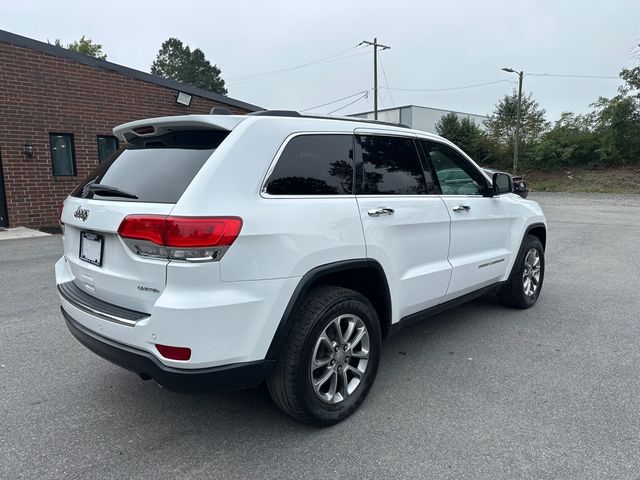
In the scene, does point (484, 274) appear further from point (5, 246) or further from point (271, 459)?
point (5, 246)

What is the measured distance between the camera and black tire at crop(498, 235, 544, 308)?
15.8 ft

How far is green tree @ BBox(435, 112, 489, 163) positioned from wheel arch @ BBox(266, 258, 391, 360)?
36605mm

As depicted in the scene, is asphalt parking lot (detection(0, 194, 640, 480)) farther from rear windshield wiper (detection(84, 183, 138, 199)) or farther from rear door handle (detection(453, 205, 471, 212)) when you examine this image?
rear windshield wiper (detection(84, 183, 138, 199))

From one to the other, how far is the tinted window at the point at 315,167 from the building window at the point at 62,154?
12184 millimetres

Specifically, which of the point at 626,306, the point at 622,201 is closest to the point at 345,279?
the point at 626,306

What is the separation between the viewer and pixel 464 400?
3.15m

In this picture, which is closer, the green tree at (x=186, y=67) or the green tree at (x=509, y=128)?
the green tree at (x=509, y=128)

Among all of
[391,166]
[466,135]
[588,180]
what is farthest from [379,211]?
[466,135]

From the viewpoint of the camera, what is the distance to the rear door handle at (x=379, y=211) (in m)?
3.03

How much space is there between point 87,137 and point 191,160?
12263mm

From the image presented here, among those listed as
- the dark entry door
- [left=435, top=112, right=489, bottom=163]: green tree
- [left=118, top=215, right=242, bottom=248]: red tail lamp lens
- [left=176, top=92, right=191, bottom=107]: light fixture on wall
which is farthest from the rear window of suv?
[left=435, top=112, right=489, bottom=163]: green tree

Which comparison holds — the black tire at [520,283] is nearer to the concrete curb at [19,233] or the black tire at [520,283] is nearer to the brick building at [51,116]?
the concrete curb at [19,233]

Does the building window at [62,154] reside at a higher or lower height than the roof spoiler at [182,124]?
higher

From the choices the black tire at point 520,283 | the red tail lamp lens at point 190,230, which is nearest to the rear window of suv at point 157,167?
the red tail lamp lens at point 190,230
